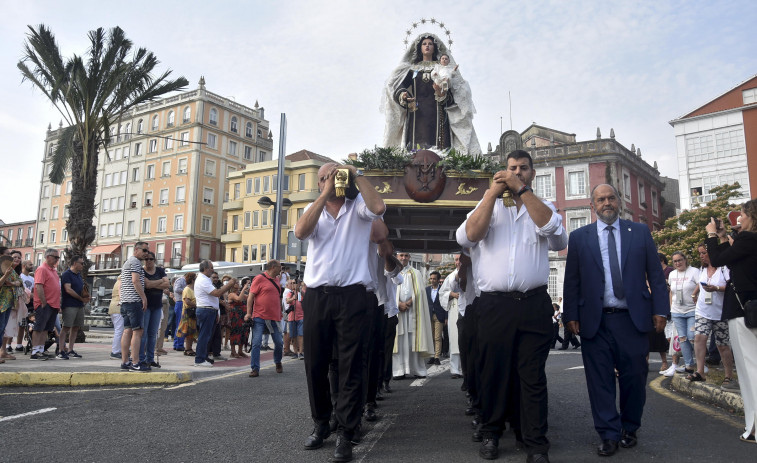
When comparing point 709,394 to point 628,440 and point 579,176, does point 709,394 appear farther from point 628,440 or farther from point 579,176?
point 579,176

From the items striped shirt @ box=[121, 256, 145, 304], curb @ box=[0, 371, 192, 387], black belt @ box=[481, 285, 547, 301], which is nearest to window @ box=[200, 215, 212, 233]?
striped shirt @ box=[121, 256, 145, 304]

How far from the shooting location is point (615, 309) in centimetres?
450

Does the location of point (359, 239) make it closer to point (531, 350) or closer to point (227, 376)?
point (531, 350)

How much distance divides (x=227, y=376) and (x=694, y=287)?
755cm

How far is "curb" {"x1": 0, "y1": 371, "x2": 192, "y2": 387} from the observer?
7.41 meters

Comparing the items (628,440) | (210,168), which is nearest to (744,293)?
(628,440)

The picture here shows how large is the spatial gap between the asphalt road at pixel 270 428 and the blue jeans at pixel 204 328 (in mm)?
2912

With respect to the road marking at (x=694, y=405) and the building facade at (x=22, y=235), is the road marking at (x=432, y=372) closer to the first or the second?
the road marking at (x=694, y=405)

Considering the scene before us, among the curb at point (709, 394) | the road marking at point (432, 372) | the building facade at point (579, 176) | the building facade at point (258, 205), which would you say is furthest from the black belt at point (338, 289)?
the building facade at point (258, 205)

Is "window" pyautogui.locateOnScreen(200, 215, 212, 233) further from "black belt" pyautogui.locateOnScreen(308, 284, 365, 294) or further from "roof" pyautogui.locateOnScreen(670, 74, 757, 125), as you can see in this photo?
"black belt" pyautogui.locateOnScreen(308, 284, 365, 294)

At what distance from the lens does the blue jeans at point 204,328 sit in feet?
34.0

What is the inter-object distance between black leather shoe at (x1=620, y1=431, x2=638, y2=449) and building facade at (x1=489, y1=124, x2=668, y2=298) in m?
35.1

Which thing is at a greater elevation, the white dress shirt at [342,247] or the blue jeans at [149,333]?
the white dress shirt at [342,247]

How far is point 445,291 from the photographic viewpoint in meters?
10.8
